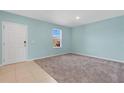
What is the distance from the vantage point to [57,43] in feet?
21.2

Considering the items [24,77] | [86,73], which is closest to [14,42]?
[24,77]

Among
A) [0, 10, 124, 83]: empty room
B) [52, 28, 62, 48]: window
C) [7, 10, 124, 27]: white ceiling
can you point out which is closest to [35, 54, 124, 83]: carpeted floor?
[0, 10, 124, 83]: empty room

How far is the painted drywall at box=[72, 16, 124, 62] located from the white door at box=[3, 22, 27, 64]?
3.98 meters

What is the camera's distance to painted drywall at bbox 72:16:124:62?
4371mm

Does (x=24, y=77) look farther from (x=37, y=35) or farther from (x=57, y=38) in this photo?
(x=57, y=38)

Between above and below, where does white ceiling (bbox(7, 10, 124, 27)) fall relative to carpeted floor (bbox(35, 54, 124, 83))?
above

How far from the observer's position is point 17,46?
4.11 meters

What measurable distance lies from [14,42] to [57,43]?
307 cm

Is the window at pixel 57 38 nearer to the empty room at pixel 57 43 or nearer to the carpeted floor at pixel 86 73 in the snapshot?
the empty room at pixel 57 43

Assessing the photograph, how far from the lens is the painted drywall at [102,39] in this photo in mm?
4371

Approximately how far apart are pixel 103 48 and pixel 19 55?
4.58 meters

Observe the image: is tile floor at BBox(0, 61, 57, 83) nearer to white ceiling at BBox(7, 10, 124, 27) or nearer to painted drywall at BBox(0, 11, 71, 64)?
painted drywall at BBox(0, 11, 71, 64)

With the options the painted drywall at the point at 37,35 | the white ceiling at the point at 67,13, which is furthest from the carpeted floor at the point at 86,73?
the white ceiling at the point at 67,13

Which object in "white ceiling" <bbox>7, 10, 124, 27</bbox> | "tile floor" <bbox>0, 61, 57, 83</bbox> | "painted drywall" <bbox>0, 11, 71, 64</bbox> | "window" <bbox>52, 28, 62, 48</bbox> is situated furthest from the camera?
"window" <bbox>52, 28, 62, 48</bbox>
